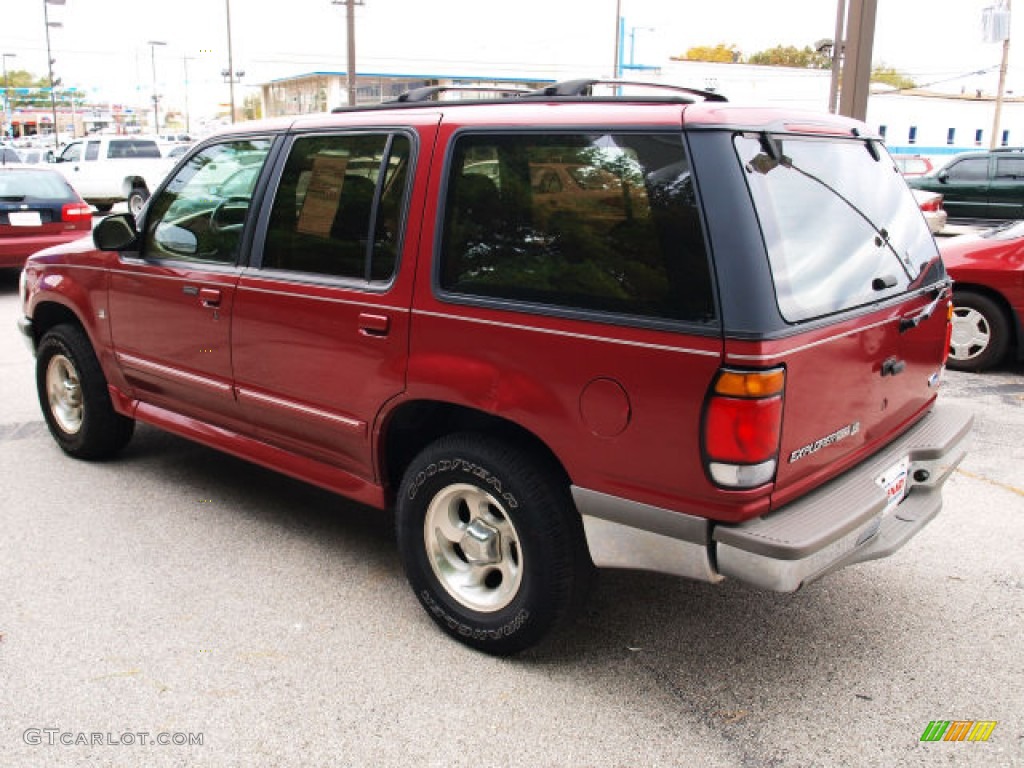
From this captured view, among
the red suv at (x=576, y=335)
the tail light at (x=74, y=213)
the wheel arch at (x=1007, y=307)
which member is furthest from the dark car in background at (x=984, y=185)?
the red suv at (x=576, y=335)

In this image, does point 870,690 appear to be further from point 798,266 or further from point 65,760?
point 65,760

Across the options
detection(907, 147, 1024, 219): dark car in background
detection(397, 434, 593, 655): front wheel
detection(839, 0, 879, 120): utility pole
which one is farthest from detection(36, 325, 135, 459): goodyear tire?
detection(907, 147, 1024, 219): dark car in background

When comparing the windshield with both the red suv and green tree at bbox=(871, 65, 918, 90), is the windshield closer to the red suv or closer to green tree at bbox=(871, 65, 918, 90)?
the red suv

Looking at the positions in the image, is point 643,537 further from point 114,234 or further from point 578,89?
point 114,234

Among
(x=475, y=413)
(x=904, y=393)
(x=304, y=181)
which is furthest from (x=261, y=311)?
(x=904, y=393)

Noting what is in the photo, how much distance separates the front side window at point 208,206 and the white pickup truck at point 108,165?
20364 mm

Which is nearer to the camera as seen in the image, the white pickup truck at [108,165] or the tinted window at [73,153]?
the white pickup truck at [108,165]

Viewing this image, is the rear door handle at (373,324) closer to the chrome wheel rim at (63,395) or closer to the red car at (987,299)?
the chrome wheel rim at (63,395)

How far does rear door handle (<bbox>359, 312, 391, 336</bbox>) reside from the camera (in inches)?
131

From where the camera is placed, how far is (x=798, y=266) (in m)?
2.78

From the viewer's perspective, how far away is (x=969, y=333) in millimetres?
7543

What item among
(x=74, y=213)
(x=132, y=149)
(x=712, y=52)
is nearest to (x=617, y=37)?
(x=132, y=149)

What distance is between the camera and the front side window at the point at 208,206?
4.04m

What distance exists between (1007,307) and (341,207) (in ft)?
19.7
